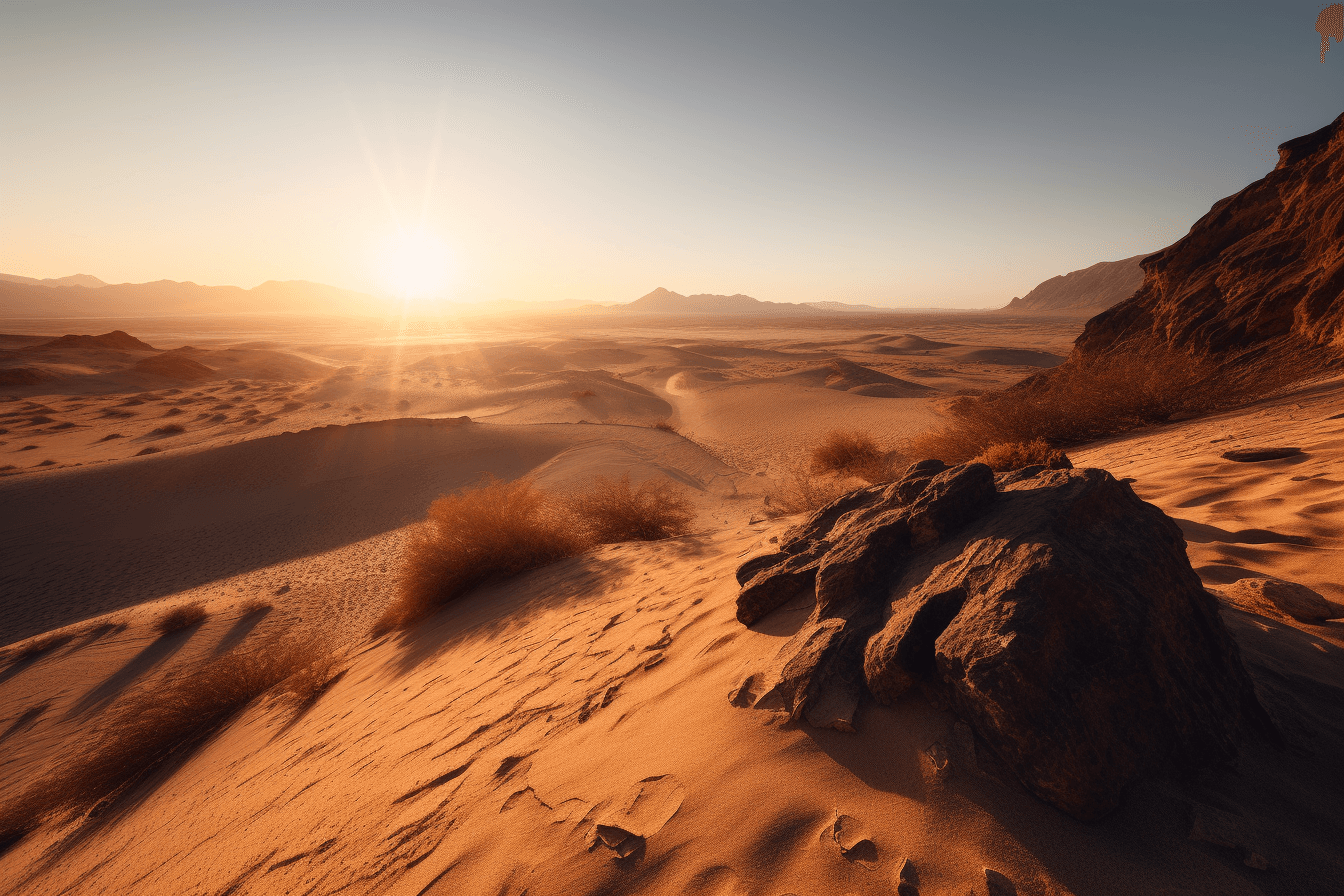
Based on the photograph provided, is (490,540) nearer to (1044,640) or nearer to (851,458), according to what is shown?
(1044,640)

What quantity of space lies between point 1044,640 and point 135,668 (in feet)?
28.1

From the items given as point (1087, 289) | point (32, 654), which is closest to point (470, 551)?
point (32, 654)

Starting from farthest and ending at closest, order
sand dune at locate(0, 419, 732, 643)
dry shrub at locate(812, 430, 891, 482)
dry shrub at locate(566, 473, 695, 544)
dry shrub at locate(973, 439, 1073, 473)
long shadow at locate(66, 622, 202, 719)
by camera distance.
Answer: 1. dry shrub at locate(812, 430, 891, 482)
2. sand dune at locate(0, 419, 732, 643)
3. dry shrub at locate(566, 473, 695, 544)
4. long shadow at locate(66, 622, 202, 719)
5. dry shrub at locate(973, 439, 1073, 473)

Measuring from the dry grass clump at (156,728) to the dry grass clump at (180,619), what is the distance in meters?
1.33

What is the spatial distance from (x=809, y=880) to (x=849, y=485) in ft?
25.7

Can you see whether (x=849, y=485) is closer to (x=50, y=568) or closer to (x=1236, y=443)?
(x=1236, y=443)

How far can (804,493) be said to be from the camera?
8102 millimetres

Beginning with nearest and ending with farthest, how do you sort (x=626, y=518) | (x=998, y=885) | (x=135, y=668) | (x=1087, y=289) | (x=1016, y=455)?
(x=998, y=885) → (x=1016, y=455) → (x=135, y=668) → (x=626, y=518) → (x=1087, y=289)

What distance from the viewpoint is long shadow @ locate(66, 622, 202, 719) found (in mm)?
5492

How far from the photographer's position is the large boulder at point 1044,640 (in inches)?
62.2

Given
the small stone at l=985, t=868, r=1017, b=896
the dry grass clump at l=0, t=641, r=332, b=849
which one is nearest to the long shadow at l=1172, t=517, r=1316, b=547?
the small stone at l=985, t=868, r=1017, b=896

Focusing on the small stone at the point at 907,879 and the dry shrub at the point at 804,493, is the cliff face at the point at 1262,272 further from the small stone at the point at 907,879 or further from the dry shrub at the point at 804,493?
the small stone at the point at 907,879

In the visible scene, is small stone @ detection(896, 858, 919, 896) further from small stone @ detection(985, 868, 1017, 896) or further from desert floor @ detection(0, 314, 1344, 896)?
small stone @ detection(985, 868, 1017, 896)

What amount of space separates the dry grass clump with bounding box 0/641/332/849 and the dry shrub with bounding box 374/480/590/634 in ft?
3.46
